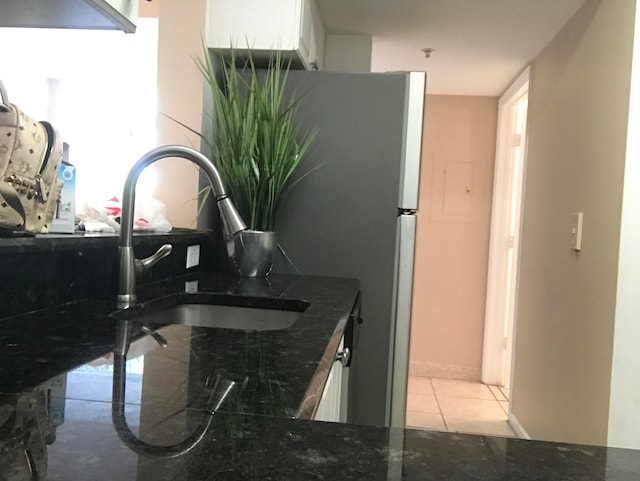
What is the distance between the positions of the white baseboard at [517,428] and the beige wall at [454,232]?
0.91 m

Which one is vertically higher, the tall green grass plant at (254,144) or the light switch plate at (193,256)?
the tall green grass plant at (254,144)

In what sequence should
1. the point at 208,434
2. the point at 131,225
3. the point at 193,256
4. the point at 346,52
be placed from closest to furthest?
the point at 208,434, the point at 131,225, the point at 193,256, the point at 346,52

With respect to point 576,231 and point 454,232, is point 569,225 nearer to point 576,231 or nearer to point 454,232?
point 576,231

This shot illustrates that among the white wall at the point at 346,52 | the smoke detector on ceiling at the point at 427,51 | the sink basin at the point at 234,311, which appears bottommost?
the sink basin at the point at 234,311

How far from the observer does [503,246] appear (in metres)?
4.18

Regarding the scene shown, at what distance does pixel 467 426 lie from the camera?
3.38m

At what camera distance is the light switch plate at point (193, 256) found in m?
2.04

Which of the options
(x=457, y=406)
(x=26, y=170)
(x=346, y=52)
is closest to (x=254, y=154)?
(x=26, y=170)

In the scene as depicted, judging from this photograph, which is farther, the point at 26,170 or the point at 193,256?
the point at 193,256

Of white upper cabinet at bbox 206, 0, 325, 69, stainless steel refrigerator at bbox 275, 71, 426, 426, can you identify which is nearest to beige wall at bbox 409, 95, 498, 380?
stainless steel refrigerator at bbox 275, 71, 426, 426

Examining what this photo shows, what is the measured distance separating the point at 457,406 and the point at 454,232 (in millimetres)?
1292

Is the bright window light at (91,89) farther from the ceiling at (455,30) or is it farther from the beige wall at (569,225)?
the beige wall at (569,225)

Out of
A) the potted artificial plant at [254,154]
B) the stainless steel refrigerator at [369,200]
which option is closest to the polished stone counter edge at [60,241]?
the potted artificial plant at [254,154]

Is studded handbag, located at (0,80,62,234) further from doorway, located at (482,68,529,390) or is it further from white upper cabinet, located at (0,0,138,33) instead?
doorway, located at (482,68,529,390)
